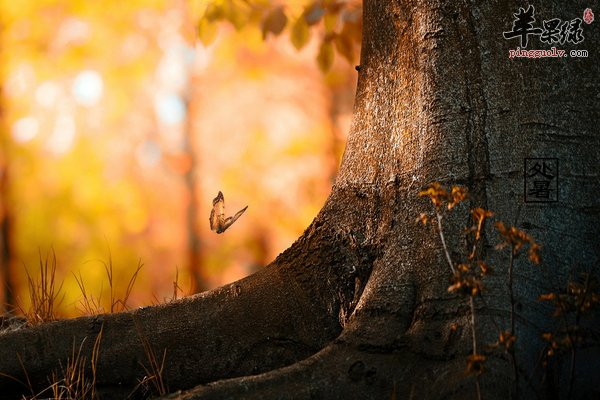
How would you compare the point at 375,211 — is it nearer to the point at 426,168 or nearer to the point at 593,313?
the point at 426,168

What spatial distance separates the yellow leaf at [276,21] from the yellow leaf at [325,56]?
46 cm

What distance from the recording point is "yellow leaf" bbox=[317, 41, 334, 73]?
13.0ft

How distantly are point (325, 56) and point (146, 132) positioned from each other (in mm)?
9850

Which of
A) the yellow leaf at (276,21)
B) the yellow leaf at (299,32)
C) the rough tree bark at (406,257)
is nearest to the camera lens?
the rough tree bark at (406,257)

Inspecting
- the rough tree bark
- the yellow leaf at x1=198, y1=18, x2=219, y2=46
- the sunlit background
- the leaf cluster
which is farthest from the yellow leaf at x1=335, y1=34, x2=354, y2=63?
the sunlit background

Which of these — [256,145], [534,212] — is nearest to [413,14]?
[534,212]

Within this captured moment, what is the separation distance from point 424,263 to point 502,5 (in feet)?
2.82

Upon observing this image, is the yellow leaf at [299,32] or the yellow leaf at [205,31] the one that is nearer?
the yellow leaf at [205,31]

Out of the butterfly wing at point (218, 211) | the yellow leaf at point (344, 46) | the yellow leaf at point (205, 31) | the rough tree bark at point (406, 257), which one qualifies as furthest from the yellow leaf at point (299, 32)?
the butterfly wing at point (218, 211)

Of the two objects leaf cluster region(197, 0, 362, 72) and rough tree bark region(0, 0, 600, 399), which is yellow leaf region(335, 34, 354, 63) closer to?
leaf cluster region(197, 0, 362, 72)

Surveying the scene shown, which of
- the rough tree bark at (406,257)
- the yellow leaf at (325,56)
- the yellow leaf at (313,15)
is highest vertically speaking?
the yellow leaf at (313,15)

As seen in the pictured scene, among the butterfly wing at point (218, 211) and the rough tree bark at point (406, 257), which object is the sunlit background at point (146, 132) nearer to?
the butterfly wing at point (218, 211)

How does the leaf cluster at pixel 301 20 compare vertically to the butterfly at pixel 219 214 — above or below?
above

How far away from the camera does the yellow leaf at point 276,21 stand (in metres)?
3.52
